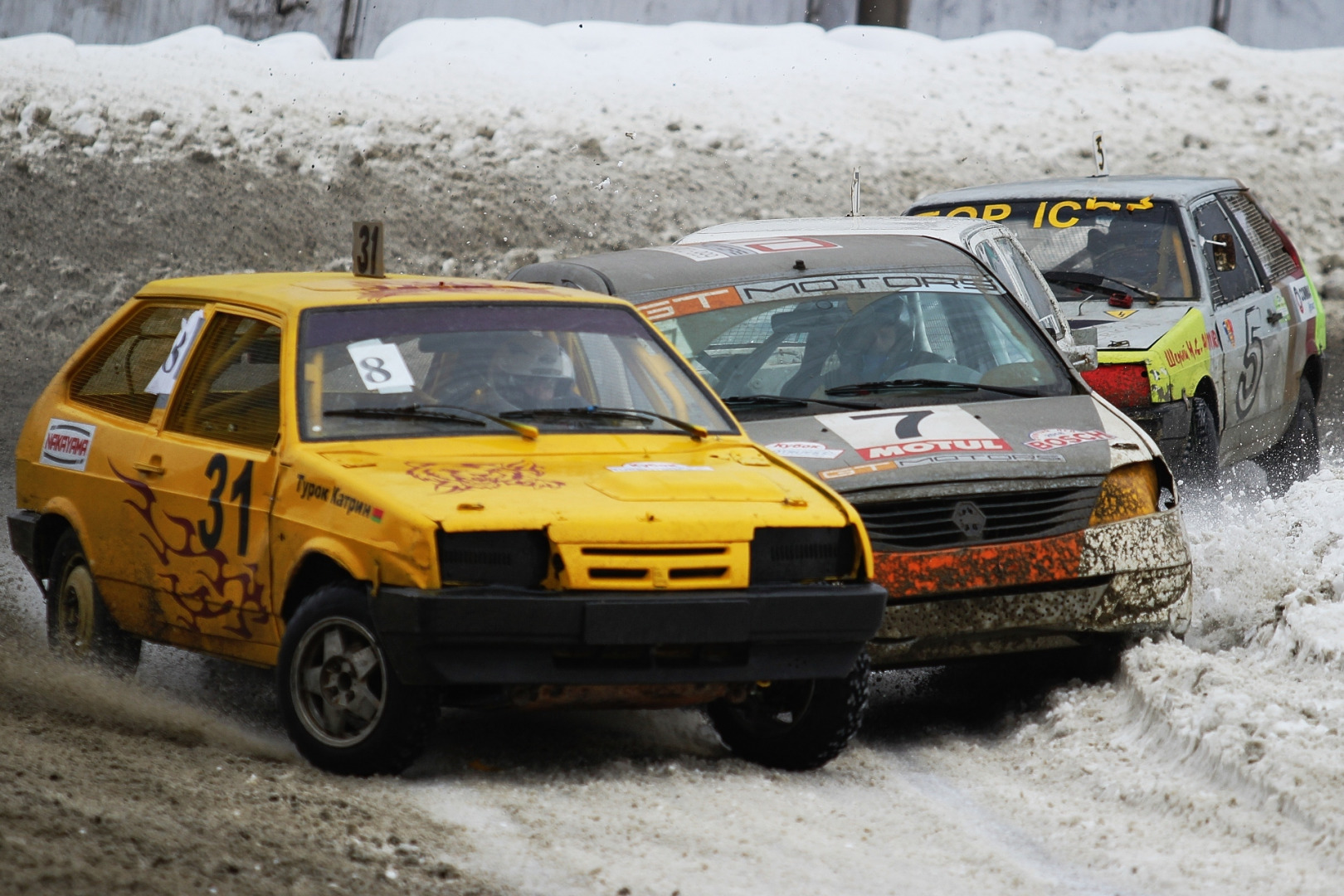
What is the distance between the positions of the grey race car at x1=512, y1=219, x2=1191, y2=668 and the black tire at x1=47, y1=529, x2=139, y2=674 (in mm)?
2292

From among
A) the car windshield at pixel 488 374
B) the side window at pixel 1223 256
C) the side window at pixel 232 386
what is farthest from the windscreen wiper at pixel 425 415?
the side window at pixel 1223 256

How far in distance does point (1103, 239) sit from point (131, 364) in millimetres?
6170

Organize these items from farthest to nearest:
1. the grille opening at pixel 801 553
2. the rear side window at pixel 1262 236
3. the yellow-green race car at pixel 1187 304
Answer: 1. the rear side window at pixel 1262 236
2. the yellow-green race car at pixel 1187 304
3. the grille opening at pixel 801 553

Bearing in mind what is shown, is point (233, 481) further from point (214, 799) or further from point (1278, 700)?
point (1278, 700)

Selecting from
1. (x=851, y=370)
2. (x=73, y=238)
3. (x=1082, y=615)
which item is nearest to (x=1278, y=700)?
(x=1082, y=615)

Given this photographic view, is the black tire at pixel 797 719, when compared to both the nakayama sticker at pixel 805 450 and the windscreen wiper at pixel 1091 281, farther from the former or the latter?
the windscreen wiper at pixel 1091 281

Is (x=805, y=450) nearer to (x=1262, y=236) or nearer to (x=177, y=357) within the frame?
(x=177, y=357)

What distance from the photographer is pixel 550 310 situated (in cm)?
642

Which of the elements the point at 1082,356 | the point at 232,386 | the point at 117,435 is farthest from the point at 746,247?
the point at 117,435


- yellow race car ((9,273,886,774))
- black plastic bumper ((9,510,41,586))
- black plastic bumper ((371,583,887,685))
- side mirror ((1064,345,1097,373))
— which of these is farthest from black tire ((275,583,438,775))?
side mirror ((1064,345,1097,373))

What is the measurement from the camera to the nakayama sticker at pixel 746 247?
318 inches

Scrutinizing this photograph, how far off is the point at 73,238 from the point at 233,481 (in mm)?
14025

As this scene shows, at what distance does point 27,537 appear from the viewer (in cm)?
708

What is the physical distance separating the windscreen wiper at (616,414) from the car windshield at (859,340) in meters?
1.06
